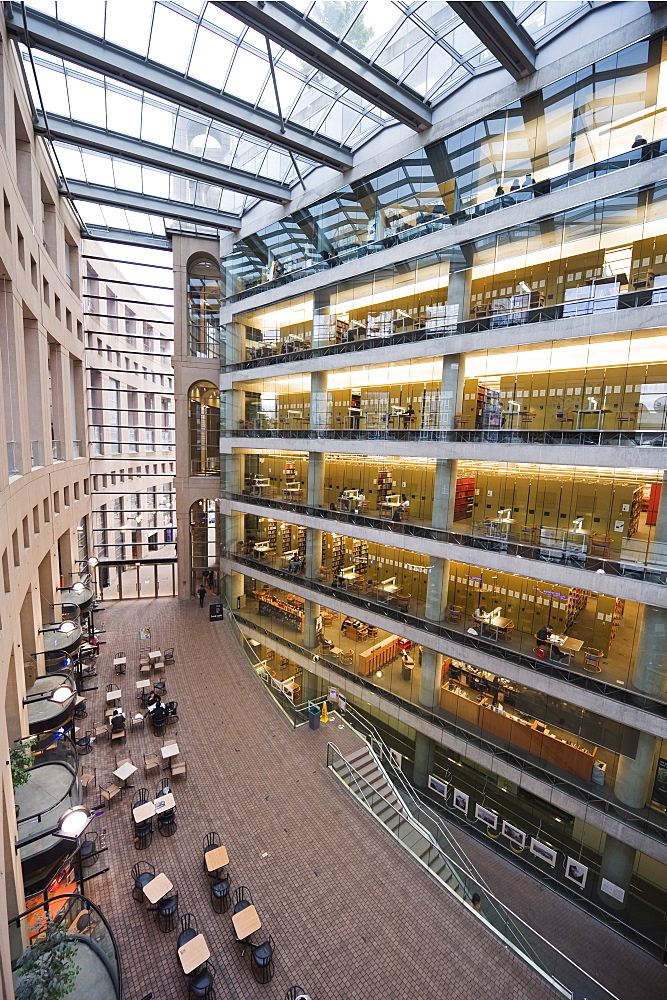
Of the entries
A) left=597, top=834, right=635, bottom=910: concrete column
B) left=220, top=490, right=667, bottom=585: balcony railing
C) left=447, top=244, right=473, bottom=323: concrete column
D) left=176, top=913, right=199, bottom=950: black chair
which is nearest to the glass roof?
left=447, top=244, right=473, bottom=323: concrete column

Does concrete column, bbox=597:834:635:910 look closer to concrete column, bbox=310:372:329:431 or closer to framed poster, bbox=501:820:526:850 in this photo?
framed poster, bbox=501:820:526:850

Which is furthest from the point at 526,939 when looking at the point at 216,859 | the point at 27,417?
the point at 27,417

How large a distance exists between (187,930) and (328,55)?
1792 centimetres

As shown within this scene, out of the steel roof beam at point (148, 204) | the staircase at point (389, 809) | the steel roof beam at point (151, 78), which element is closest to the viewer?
the staircase at point (389, 809)

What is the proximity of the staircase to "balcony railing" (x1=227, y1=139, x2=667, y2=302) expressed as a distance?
1537 centimetres

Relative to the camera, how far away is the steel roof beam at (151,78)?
34.4ft

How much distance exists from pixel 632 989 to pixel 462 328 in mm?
15943

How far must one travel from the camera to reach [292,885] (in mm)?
9297

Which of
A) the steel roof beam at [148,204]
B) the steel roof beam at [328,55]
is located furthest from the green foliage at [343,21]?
the steel roof beam at [148,204]

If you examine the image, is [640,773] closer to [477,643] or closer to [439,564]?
[477,643]

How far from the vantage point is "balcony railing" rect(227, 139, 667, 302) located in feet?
33.6

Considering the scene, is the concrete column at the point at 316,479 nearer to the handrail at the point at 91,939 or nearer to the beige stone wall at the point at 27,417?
the beige stone wall at the point at 27,417

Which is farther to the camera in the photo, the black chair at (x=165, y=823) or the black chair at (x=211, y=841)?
the black chair at (x=165, y=823)

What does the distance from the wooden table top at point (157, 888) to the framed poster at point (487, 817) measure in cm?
881
